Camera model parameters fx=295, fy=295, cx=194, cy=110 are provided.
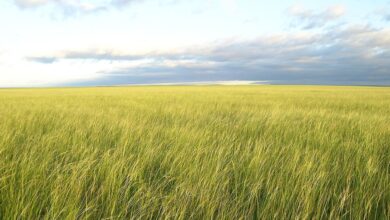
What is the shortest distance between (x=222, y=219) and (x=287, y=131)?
2997 millimetres

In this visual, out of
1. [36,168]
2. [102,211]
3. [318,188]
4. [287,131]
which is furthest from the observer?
[287,131]

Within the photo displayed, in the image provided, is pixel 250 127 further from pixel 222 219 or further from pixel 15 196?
pixel 15 196

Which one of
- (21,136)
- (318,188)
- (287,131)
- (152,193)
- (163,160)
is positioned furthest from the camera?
(287,131)

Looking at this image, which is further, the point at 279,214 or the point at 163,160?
the point at 163,160

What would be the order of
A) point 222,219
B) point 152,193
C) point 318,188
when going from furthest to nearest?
1. point 318,188
2. point 152,193
3. point 222,219

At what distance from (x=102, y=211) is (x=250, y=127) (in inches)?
130

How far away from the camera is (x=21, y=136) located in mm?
3562

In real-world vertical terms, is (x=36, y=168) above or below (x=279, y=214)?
above

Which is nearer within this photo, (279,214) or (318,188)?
(279,214)

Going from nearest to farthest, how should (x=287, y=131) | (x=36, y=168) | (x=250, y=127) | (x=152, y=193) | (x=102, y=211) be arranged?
1. (x=102, y=211)
2. (x=152, y=193)
3. (x=36, y=168)
4. (x=287, y=131)
5. (x=250, y=127)

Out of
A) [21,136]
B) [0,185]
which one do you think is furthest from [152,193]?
[21,136]

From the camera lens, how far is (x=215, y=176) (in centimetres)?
202

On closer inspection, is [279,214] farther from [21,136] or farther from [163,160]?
[21,136]

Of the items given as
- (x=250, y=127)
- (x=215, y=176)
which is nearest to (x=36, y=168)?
(x=215, y=176)
